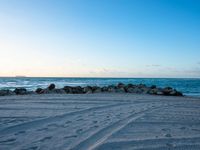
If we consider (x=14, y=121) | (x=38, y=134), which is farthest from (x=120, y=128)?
(x=14, y=121)

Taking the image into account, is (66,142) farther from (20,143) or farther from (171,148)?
(171,148)

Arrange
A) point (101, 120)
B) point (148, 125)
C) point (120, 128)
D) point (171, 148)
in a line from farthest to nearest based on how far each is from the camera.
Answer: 1. point (101, 120)
2. point (148, 125)
3. point (120, 128)
4. point (171, 148)

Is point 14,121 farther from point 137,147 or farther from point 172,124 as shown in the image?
point 172,124

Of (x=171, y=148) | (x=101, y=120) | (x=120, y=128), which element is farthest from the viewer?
(x=101, y=120)

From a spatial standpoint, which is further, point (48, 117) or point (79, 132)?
point (48, 117)

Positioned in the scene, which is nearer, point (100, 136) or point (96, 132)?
point (100, 136)

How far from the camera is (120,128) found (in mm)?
5945

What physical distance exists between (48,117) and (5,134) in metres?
1.99

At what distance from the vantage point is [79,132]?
5.52m

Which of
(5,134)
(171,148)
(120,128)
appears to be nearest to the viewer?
(171,148)

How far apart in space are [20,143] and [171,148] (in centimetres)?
262

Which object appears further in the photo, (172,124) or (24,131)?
(172,124)

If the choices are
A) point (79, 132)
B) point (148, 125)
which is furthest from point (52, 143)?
point (148, 125)

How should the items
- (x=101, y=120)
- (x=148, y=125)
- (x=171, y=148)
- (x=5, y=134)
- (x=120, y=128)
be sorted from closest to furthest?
1. (x=171, y=148)
2. (x=5, y=134)
3. (x=120, y=128)
4. (x=148, y=125)
5. (x=101, y=120)
